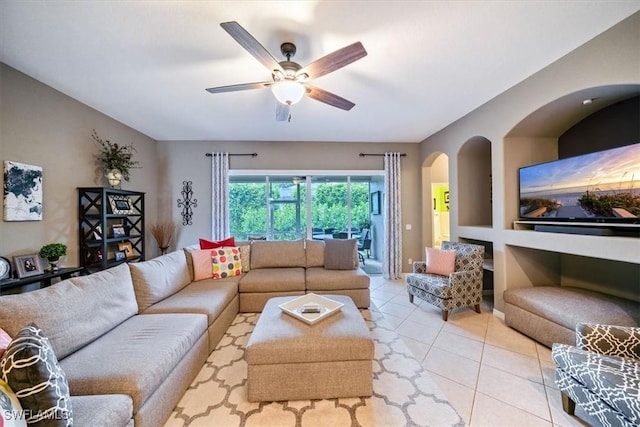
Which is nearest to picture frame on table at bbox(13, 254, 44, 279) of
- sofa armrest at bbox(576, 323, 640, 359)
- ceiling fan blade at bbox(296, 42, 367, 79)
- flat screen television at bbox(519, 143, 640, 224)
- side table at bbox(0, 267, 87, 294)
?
side table at bbox(0, 267, 87, 294)

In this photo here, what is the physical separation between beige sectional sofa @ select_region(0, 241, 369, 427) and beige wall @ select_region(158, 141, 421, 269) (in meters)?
1.91

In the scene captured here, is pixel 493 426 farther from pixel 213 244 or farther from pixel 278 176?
pixel 278 176

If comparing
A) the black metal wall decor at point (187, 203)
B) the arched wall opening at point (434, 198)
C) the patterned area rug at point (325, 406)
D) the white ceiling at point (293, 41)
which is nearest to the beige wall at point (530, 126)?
the white ceiling at point (293, 41)

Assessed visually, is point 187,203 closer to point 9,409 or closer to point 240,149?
point 240,149

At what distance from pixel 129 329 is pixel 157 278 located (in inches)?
26.4

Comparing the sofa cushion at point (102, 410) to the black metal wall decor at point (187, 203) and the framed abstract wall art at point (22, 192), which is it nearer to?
the framed abstract wall art at point (22, 192)

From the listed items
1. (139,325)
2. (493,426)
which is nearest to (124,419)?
(139,325)

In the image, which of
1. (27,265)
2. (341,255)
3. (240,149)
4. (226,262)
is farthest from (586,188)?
(27,265)

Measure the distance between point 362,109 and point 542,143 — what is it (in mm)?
2286

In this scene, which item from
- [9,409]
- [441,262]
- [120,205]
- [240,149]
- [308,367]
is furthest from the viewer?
[240,149]

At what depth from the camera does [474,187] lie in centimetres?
390

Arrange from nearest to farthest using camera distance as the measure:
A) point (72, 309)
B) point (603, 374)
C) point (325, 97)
A: 1. point (603, 374)
2. point (72, 309)
3. point (325, 97)

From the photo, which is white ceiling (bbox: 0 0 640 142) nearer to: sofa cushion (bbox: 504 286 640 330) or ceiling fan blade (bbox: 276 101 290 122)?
ceiling fan blade (bbox: 276 101 290 122)

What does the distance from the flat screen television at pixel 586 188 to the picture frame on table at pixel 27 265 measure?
17.1 feet
